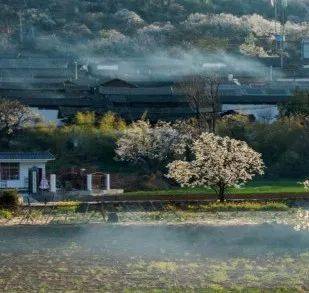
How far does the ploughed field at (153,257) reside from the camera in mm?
21500

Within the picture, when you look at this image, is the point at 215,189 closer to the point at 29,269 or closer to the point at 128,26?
the point at 29,269

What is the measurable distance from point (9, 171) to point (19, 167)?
2.11ft

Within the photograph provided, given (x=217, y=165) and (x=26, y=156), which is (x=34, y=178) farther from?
(x=217, y=165)

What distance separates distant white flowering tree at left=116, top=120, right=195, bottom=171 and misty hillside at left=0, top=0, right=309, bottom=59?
52226 mm

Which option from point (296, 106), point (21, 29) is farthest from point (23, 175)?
point (21, 29)

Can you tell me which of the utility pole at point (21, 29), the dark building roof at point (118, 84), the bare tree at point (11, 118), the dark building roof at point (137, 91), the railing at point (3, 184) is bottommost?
the railing at point (3, 184)

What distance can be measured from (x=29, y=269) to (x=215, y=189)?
21191 mm

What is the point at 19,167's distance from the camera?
49656mm

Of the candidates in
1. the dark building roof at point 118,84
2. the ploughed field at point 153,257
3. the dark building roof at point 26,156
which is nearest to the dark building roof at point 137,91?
the dark building roof at point 118,84

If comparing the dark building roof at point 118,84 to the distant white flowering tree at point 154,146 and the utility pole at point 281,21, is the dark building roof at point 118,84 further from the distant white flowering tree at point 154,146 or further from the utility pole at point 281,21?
the utility pole at point 281,21

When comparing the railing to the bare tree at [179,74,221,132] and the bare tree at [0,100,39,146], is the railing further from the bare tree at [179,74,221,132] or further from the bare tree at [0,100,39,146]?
the bare tree at [179,74,221,132]

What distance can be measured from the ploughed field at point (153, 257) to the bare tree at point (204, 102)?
76.4 ft

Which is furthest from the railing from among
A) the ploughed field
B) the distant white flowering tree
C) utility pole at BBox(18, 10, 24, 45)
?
utility pole at BBox(18, 10, 24, 45)

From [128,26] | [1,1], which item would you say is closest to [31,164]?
[128,26]
